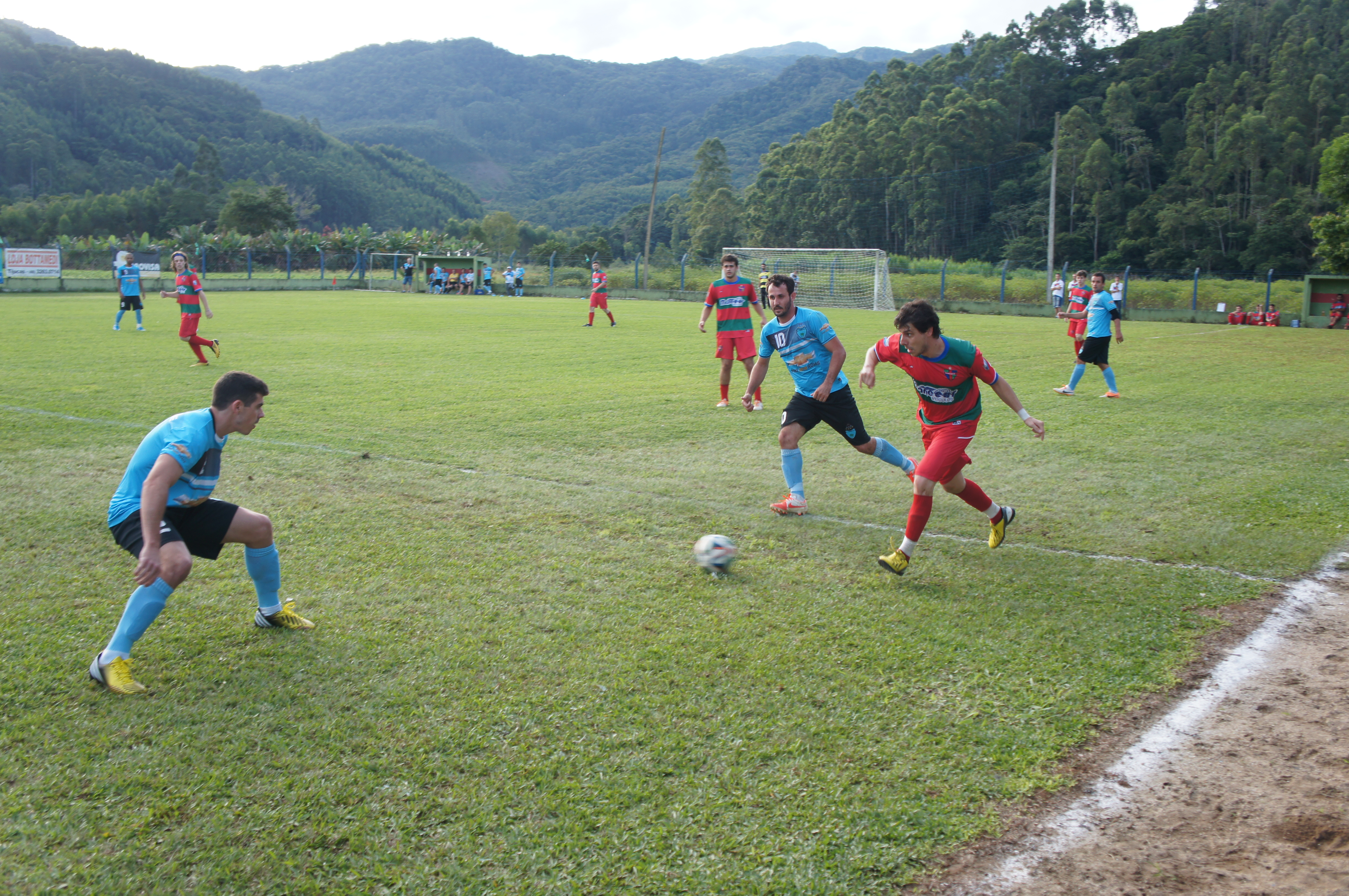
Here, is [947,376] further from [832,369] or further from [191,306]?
[191,306]

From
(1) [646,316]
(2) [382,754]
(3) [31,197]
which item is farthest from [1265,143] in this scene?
(3) [31,197]

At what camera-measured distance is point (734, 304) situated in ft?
38.4

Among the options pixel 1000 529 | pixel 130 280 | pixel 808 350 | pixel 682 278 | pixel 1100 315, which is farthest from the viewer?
pixel 682 278

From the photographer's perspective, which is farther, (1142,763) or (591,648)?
(591,648)

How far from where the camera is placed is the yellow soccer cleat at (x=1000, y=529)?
5730mm

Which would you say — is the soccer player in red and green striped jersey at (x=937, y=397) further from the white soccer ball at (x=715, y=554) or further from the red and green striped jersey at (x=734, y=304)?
the red and green striped jersey at (x=734, y=304)

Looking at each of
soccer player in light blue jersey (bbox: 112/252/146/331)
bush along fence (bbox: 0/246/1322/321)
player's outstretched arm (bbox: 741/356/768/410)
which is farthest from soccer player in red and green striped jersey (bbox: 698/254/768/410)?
bush along fence (bbox: 0/246/1322/321)

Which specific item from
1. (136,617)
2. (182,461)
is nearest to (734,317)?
(182,461)

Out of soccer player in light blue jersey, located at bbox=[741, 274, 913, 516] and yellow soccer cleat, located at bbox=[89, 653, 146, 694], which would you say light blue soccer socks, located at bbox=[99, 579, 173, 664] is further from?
soccer player in light blue jersey, located at bbox=[741, 274, 913, 516]

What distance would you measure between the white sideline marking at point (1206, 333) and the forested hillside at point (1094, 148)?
2825cm

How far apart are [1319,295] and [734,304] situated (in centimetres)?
2610

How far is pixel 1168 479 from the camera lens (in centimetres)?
752

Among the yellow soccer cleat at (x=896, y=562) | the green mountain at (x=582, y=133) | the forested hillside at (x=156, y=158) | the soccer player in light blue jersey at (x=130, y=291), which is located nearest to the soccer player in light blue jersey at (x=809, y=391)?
the yellow soccer cleat at (x=896, y=562)

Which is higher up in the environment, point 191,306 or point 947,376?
point 191,306
